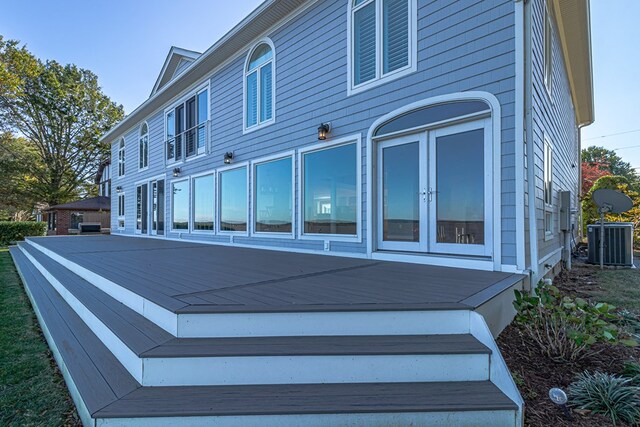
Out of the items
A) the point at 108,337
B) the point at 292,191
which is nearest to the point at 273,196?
the point at 292,191

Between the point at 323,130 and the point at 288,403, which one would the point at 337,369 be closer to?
the point at 288,403

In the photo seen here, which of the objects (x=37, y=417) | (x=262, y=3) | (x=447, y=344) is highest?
(x=262, y=3)

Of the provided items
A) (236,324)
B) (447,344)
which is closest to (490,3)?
(447,344)

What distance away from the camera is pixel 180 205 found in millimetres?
9867

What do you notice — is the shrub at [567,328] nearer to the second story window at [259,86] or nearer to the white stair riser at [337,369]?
the white stair riser at [337,369]

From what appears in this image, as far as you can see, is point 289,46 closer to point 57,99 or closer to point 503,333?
point 503,333

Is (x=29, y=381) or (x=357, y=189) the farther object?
(x=357, y=189)

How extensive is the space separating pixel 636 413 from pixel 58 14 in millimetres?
19021

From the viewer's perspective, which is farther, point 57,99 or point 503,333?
point 57,99

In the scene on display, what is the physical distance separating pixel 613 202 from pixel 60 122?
1189 inches

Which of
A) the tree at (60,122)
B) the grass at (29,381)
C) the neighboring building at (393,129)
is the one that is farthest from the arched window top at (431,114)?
the tree at (60,122)

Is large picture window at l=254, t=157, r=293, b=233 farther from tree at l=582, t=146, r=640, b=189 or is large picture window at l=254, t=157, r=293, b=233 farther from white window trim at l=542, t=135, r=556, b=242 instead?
tree at l=582, t=146, r=640, b=189

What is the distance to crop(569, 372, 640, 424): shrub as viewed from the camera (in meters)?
1.75

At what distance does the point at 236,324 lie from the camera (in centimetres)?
213
